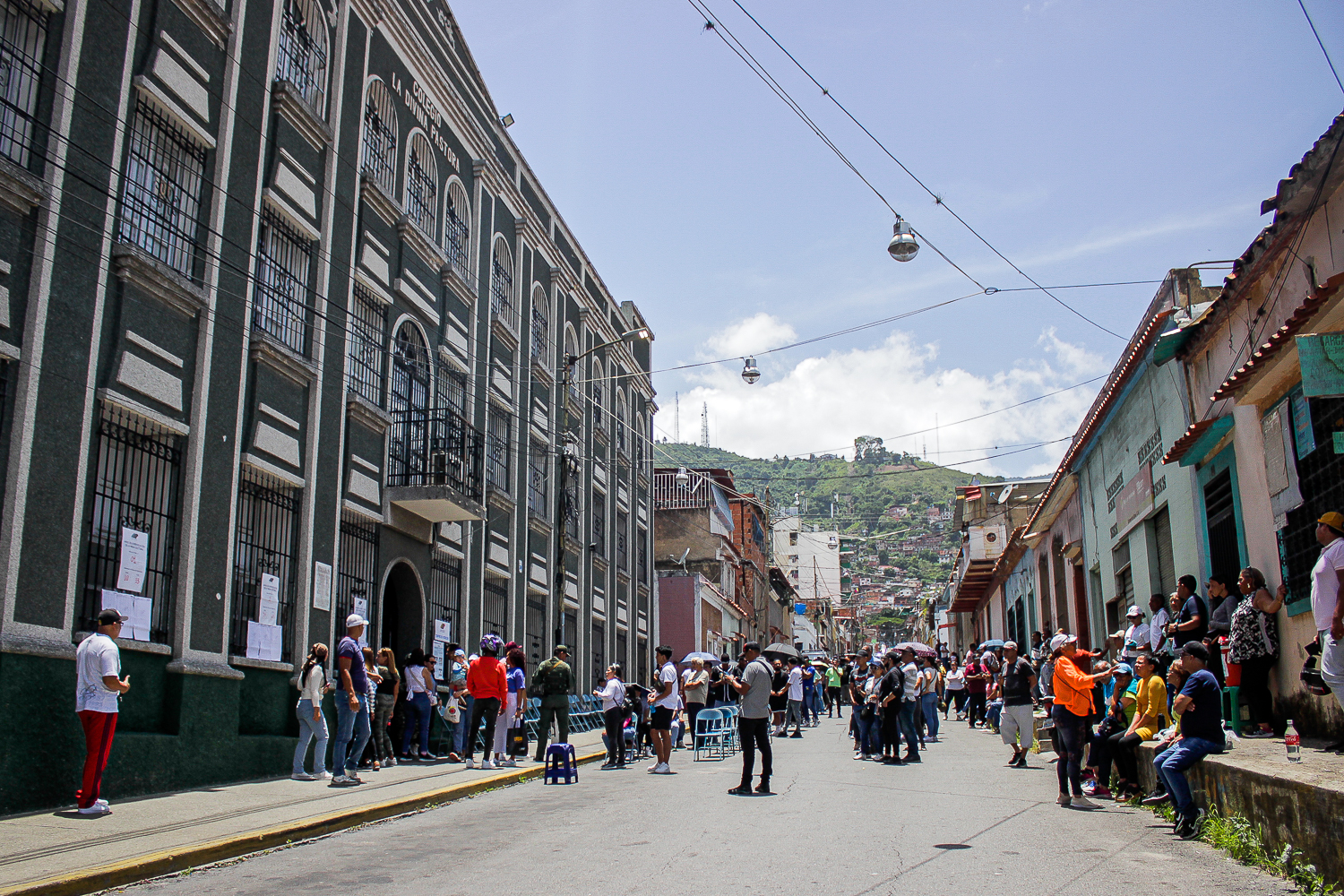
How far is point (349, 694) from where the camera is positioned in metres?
11.5

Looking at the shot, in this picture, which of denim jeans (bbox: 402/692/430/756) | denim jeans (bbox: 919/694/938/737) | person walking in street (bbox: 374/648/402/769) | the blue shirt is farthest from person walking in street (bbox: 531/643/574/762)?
the blue shirt

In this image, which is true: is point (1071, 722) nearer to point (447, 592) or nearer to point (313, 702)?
point (313, 702)

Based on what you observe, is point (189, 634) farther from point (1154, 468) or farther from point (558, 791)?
point (1154, 468)

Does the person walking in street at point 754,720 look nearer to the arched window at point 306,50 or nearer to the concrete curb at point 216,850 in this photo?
the concrete curb at point 216,850

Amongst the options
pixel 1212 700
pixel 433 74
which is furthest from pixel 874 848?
pixel 433 74

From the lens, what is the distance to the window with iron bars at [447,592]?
18.5 meters

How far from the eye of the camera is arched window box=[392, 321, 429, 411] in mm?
17734

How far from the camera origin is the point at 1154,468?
623 inches

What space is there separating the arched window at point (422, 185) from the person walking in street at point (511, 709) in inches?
300

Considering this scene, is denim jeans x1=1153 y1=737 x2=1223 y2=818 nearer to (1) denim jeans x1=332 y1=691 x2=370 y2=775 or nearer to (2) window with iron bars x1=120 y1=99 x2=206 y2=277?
(1) denim jeans x1=332 y1=691 x2=370 y2=775

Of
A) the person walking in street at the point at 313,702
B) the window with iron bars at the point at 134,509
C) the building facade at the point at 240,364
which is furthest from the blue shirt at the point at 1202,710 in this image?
the window with iron bars at the point at 134,509

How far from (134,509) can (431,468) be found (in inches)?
271

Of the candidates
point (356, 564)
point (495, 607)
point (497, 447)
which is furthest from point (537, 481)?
point (356, 564)

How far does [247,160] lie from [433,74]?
6761 mm
